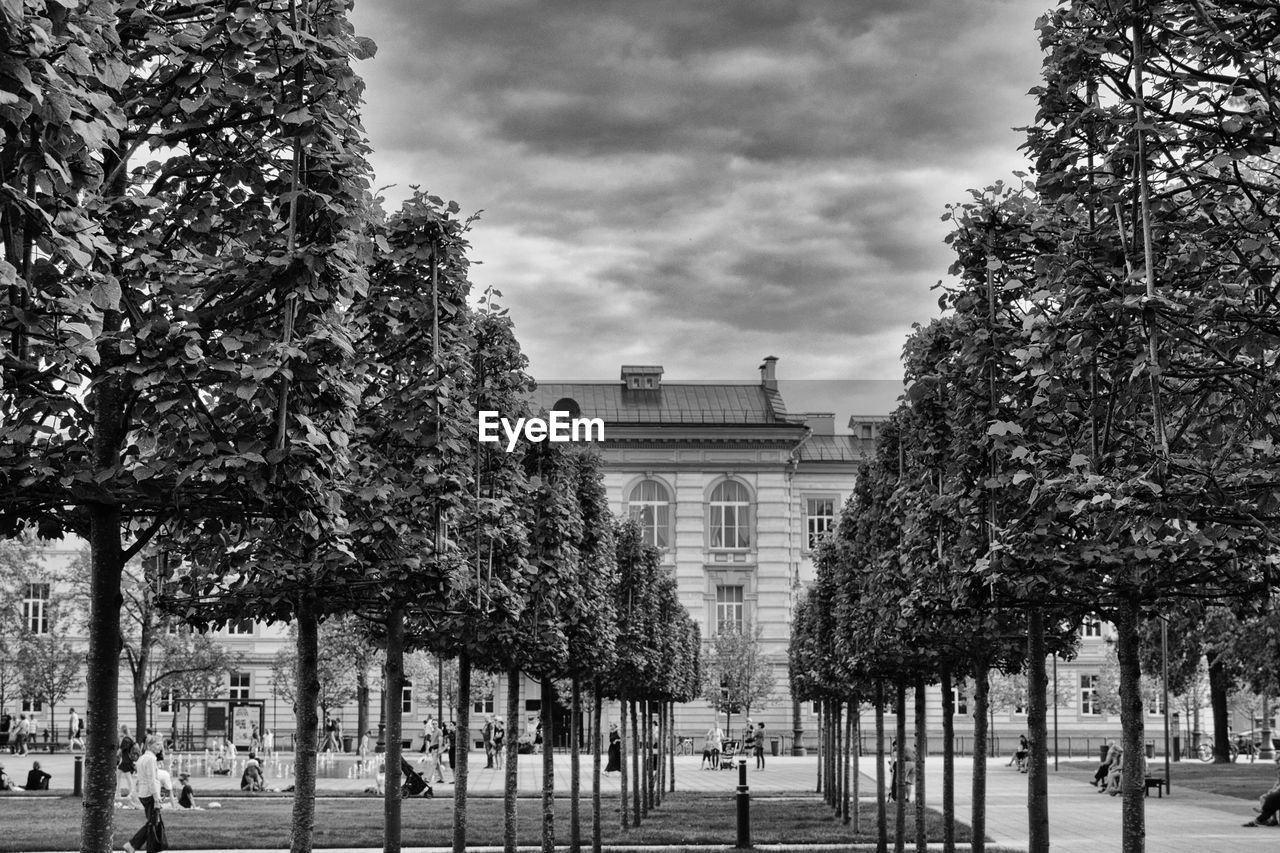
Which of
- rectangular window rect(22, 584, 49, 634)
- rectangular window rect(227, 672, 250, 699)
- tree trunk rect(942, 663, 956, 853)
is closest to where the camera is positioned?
tree trunk rect(942, 663, 956, 853)

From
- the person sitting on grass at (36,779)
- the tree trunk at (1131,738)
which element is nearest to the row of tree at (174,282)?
the tree trunk at (1131,738)

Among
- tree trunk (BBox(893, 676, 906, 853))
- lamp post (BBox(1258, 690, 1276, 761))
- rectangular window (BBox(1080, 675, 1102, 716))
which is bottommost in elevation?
lamp post (BBox(1258, 690, 1276, 761))

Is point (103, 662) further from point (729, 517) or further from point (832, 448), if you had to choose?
point (832, 448)

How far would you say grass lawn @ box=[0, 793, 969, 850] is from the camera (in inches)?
1094

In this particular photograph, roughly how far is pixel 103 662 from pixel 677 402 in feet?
262

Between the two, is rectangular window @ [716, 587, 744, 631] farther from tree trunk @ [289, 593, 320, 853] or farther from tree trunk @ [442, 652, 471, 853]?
tree trunk @ [289, 593, 320, 853]

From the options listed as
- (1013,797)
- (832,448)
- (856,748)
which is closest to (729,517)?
(832,448)

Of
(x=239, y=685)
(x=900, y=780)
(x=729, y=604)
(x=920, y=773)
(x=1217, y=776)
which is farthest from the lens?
(x=729, y=604)

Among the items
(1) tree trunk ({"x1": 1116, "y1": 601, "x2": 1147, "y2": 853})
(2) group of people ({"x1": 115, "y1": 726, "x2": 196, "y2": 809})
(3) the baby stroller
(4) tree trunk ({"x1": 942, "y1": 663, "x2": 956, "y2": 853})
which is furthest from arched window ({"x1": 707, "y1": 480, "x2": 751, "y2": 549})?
(1) tree trunk ({"x1": 1116, "y1": 601, "x2": 1147, "y2": 853})

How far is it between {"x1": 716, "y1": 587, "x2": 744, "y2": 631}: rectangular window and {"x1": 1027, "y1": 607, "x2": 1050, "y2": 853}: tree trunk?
70513mm

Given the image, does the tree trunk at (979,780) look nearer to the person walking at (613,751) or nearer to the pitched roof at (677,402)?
the person walking at (613,751)

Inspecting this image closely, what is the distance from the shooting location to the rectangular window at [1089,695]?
281 feet

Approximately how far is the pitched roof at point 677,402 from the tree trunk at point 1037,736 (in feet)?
232

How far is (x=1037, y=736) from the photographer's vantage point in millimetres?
14875
